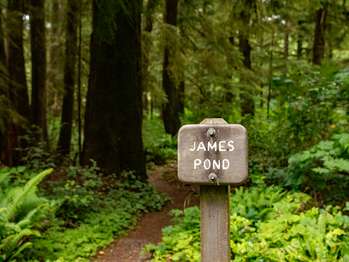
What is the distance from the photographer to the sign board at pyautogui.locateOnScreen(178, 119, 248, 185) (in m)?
2.90

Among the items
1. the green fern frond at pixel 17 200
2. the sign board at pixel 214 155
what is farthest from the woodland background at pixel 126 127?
the sign board at pixel 214 155

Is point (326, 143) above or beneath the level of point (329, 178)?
above

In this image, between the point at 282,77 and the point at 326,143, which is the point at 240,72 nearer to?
the point at 282,77

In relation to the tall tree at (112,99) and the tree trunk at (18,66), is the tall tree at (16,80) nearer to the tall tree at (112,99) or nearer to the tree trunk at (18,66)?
the tree trunk at (18,66)

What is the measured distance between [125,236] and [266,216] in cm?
241

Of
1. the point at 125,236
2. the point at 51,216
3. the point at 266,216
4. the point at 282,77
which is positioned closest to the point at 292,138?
the point at 282,77

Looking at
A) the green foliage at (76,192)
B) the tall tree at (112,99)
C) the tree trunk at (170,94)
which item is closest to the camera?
the green foliage at (76,192)

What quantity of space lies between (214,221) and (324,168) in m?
3.46

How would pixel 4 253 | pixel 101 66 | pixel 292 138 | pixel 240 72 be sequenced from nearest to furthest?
1. pixel 4 253
2. pixel 292 138
3. pixel 101 66
4. pixel 240 72

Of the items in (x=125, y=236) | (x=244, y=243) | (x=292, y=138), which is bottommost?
(x=125, y=236)

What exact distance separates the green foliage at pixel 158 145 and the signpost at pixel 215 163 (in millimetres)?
10830

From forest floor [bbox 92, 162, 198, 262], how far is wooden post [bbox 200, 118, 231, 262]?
2.81 metres

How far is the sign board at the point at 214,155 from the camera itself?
9.53ft

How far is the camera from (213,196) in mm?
3035
